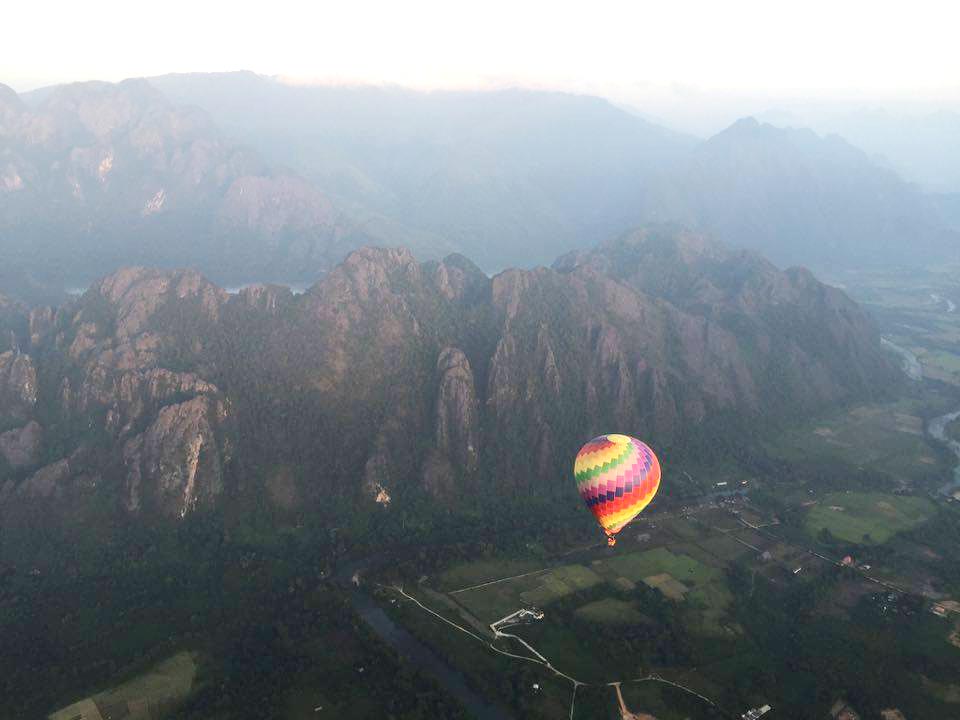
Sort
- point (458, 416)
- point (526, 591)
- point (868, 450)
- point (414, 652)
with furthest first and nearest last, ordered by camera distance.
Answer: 1. point (868, 450)
2. point (458, 416)
3. point (526, 591)
4. point (414, 652)

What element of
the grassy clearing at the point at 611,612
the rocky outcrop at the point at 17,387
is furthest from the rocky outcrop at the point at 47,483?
the grassy clearing at the point at 611,612

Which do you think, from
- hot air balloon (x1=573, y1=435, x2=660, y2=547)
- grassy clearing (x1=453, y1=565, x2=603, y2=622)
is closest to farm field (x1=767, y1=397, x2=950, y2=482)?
grassy clearing (x1=453, y1=565, x2=603, y2=622)

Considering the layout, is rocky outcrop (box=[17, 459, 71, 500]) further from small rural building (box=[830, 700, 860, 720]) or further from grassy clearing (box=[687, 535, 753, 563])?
small rural building (box=[830, 700, 860, 720])

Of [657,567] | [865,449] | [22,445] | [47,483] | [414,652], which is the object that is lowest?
[865,449]

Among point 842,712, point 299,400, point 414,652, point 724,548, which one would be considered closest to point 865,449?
point 724,548

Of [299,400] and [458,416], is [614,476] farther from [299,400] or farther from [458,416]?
[299,400]

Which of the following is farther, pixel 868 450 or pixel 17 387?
pixel 868 450

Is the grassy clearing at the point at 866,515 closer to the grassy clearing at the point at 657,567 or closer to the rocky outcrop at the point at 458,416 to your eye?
the grassy clearing at the point at 657,567
